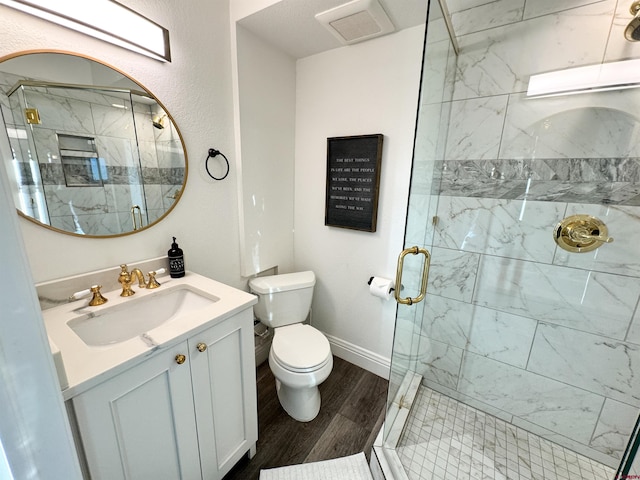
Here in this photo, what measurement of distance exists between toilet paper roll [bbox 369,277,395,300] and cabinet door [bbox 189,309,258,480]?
0.89m

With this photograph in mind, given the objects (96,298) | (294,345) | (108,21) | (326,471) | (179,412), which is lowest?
(326,471)

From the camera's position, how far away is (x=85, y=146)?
1139 millimetres

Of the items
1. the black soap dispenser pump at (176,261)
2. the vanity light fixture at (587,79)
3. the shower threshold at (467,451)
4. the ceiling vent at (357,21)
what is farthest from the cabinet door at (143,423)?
the vanity light fixture at (587,79)

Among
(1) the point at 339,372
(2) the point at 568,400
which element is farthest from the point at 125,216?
(2) the point at 568,400

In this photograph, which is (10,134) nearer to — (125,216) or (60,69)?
(60,69)

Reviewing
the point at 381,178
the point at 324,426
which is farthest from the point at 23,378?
the point at 381,178

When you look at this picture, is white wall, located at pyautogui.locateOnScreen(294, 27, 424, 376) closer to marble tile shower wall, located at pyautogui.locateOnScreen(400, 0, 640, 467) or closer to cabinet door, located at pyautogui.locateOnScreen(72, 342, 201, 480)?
marble tile shower wall, located at pyautogui.locateOnScreen(400, 0, 640, 467)

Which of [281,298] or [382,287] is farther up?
[382,287]

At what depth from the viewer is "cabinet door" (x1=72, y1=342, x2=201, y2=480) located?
785 mm

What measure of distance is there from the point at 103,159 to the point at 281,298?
3.95 feet

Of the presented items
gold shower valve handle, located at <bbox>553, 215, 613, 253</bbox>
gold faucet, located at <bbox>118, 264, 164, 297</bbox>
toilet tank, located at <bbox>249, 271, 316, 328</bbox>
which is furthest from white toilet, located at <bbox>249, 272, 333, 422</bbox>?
gold shower valve handle, located at <bbox>553, 215, 613, 253</bbox>

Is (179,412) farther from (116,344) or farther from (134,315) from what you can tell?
(134,315)

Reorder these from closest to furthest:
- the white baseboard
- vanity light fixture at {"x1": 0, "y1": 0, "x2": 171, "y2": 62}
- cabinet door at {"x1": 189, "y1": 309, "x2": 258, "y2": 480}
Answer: vanity light fixture at {"x1": 0, "y1": 0, "x2": 171, "y2": 62} → cabinet door at {"x1": 189, "y1": 309, "x2": 258, "y2": 480} → the white baseboard

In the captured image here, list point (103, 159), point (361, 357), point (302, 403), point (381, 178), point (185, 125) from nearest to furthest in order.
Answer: point (103, 159), point (185, 125), point (302, 403), point (381, 178), point (361, 357)
